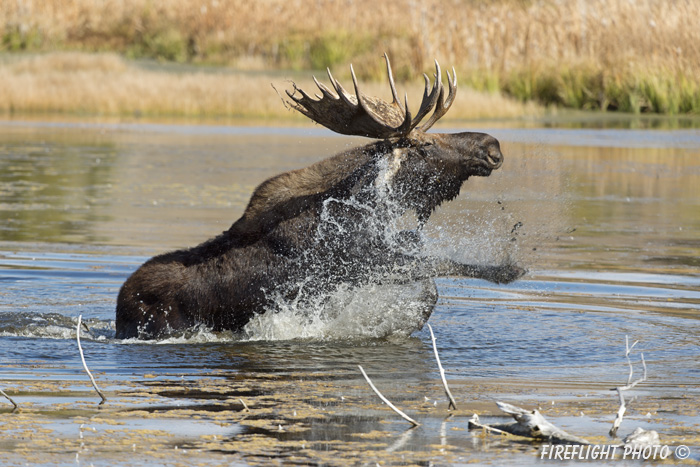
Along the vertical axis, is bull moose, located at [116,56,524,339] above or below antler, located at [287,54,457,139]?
below

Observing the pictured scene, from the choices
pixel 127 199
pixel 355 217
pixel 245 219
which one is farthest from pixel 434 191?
pixel 127 199

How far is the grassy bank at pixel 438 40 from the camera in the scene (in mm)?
26500

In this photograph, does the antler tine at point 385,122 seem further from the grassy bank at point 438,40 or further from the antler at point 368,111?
the grassy bank at point 438,40

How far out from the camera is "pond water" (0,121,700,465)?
5.19 m

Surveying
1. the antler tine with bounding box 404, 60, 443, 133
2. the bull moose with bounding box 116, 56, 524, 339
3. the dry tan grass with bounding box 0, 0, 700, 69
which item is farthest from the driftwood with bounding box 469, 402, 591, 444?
the dry tan grass with bounding box 0, 0, 700, 69

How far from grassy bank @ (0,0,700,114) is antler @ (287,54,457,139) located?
59.5ft

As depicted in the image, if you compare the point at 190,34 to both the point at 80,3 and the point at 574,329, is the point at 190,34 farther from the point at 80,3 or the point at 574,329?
the point at 574,329

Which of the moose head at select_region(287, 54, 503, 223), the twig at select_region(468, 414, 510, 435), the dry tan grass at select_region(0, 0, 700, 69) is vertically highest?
the dry tan grass at select_region(0, 0, 700, 69)

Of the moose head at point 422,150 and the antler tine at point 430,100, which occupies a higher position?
the antler tine at point 430,100

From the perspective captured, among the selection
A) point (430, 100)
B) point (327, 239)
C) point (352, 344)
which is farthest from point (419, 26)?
point (352, 344)

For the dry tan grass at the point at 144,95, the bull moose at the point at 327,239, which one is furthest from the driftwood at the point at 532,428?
the dry tan grass at the point at 144,95

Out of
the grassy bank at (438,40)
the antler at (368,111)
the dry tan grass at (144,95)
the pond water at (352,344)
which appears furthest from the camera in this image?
the grassy bank at (438,40)

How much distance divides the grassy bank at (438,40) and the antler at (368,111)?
18.1 metres

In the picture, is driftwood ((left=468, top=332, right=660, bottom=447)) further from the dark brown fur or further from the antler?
the antler
